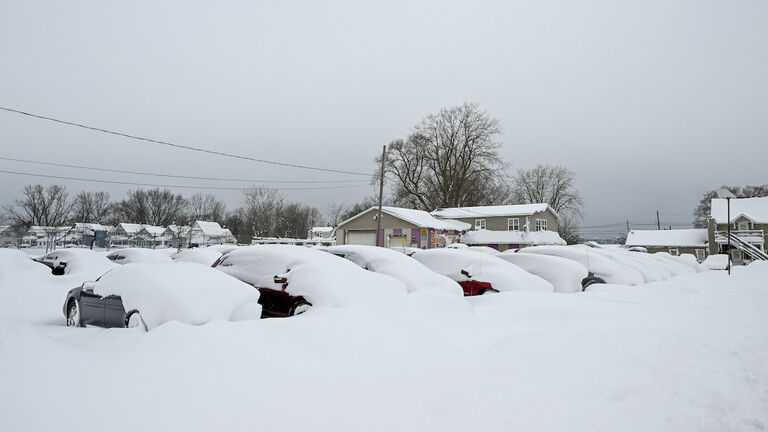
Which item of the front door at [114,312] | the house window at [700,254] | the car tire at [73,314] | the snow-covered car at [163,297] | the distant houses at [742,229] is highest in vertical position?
the distant houses at [742,229]

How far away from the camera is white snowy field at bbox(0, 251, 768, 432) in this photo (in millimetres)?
2570

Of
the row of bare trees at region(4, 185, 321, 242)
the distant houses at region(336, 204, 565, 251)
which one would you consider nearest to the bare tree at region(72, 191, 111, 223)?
the row of bare trees at region(4, 185, 321, 242)

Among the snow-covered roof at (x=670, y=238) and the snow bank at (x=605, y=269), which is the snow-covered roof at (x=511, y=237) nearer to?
the snow-covered roof at (x=670, y=238)

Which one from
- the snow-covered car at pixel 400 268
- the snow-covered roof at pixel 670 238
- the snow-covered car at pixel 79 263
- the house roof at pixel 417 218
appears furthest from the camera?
the snow-covered roof at pixel 670 238

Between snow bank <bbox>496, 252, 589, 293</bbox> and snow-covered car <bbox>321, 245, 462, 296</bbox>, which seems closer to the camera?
snow-covered car <bbox>321, 245, 462, 296</bbox>

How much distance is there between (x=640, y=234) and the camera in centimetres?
5206

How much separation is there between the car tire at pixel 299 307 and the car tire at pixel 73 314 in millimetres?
3254

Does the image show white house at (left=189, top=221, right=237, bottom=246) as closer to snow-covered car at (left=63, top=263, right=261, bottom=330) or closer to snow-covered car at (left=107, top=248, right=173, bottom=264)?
snow-covered car at (left=107, top=248, right=173, bottom=264)

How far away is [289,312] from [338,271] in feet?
3.05

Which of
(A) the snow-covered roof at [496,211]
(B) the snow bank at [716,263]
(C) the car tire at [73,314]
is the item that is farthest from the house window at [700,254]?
(C) the car tire at [73,314]

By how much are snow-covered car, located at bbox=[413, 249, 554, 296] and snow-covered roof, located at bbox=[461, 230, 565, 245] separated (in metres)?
27.3

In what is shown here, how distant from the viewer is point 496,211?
128 ft

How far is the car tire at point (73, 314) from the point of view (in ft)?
20.8

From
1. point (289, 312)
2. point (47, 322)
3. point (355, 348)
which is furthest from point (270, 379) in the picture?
point (47, 322)
